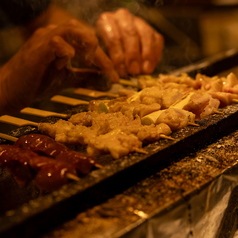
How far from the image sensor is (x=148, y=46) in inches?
194

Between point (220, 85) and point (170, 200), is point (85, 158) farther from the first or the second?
point (220, 85)

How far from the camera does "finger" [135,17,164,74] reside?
193 inches

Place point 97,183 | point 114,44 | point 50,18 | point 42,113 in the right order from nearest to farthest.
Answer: point 97,183 → point 42,113 → point 114,44 → point 50,18

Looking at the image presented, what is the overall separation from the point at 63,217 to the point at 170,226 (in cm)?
70

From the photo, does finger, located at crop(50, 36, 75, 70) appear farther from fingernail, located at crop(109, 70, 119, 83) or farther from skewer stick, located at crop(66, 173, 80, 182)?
skewer stick, located at crop(66, 173, 80, 182)

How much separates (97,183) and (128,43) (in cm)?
339

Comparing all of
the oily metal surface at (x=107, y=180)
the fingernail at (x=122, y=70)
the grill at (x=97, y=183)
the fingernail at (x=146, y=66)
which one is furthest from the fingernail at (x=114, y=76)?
Result: the oily metal surface at (x=107, y=180)

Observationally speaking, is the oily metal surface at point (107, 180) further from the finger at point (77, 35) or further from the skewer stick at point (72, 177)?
the finger at point (77, 35)

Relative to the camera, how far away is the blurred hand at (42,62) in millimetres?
3614

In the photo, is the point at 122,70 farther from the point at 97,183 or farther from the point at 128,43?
the point at 97,183

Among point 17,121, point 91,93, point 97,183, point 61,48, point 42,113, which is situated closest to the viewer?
point 97,183

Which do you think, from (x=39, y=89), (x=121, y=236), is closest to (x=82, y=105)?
(x=39, y=89)

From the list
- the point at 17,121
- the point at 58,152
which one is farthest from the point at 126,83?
the point at 58,152

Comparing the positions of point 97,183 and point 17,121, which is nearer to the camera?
point 97,183
